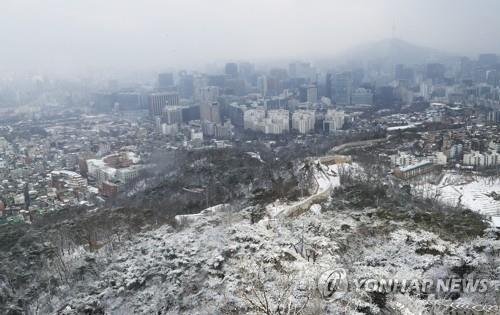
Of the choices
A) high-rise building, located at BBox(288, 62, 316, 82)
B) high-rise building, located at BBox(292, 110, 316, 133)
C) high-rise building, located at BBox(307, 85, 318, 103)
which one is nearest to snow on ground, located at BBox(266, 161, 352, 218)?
high-rise building, located at BBox(292, 110, 316, 133)

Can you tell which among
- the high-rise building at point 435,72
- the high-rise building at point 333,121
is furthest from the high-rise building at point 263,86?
the high-rise building at point 435,72

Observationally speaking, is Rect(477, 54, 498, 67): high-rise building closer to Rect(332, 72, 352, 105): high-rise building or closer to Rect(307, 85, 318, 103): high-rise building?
Rect(332, 72, 352, 105): high-rise building

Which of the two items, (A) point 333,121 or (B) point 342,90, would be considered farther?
(B) point 342,90

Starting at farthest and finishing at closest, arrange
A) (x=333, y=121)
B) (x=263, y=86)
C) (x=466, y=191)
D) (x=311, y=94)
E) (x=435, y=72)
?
(x=435, y=72) → (x=263, y=86) → (x=311, y=94) → (x=333, y=121) → (x=466, y=191)

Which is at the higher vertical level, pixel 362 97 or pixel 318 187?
pixel 362 97

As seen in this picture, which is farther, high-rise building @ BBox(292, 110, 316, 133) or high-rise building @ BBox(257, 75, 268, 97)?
high-rise building @ BBox(257, 75, 268, 97)

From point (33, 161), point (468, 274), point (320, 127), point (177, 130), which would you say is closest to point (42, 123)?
point (177, 130)

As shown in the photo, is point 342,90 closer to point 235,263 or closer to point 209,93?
point 209,93

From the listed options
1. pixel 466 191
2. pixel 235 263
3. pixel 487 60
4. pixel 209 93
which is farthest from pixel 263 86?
pixel 235 263
